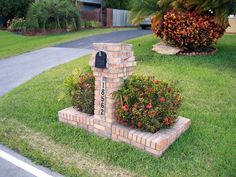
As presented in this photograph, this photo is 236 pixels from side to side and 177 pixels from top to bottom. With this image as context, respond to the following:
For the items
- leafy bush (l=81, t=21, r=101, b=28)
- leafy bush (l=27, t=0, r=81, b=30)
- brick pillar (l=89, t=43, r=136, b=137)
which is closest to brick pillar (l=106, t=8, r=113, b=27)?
leafy bush (l=81, t=21, r=101, b=28)

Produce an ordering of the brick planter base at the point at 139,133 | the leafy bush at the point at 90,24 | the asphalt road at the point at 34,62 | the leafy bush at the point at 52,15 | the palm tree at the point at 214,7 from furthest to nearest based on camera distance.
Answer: the leafy bush at the point at 90,24 → the leafy bush at the point at 52,15 → the palm tree at the point at 214,7 → the asphalt road at the point at 34,62 → the brick planter base at the point at 139,133

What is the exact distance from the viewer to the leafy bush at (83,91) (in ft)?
15.9

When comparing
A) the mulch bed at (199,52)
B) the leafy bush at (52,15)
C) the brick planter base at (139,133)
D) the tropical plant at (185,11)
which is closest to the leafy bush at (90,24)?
the leafy bush at (52,15)

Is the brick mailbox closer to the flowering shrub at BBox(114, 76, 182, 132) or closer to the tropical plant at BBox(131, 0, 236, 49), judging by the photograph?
the flowering shrub at BBox(114, 76, 182, 132)

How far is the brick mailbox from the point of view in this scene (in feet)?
13.5

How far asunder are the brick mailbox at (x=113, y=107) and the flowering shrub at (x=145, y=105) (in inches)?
3.6

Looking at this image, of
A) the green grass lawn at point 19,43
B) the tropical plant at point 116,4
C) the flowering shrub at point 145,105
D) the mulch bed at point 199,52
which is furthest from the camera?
the tropical plant at point 116,4

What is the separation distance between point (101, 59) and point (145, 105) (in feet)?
2.92

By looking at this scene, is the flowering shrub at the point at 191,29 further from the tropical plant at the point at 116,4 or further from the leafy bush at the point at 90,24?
the tropical plant at the point at 116,4

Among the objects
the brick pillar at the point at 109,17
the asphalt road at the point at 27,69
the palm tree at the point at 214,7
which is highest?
the palm tree at the point at 214,7

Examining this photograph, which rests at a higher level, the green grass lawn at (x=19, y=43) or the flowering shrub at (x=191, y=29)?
the flowering shrub at (x=191, y=29)

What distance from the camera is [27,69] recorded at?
920 cm

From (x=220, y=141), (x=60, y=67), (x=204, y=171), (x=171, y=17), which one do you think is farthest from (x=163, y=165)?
(x=171, y=17)

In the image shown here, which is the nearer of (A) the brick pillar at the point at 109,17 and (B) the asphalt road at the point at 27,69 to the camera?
(B) the asphalt road at the point at 27,69
